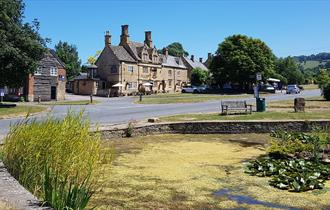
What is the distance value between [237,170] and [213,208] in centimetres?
407

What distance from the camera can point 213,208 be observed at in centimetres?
909

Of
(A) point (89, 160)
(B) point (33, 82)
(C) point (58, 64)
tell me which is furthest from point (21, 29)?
(A) point (89, 160)

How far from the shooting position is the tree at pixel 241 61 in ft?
261

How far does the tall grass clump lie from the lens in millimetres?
7496

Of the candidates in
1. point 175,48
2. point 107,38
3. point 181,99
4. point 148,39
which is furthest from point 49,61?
point 175,48

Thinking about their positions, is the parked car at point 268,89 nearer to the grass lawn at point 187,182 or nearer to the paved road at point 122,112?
the paved road at point 122,112

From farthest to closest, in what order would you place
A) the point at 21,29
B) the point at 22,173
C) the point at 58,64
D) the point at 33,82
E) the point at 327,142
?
the point at 58,64
the point at 33,82
the point at 21,29
the point at 327,142
the point at 22,173

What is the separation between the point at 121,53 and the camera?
85438 millimetres

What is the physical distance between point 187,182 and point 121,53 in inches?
2980

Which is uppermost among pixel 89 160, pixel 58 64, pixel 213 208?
pixel 58 64

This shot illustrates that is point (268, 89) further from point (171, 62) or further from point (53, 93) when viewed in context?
point (53, 93)

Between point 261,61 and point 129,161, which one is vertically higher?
point 261,61

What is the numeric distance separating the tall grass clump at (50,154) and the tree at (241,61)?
7124 cm

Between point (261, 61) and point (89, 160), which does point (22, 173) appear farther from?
point (261, 61)
